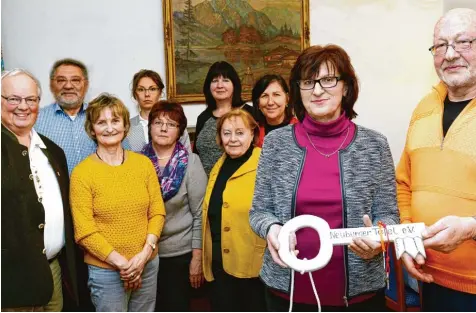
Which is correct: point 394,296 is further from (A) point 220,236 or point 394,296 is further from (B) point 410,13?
(B) point 410,13

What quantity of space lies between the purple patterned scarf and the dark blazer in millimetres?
704

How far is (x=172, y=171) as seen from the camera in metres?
Answer: 2.37

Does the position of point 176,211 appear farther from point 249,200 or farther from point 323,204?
point 323,204

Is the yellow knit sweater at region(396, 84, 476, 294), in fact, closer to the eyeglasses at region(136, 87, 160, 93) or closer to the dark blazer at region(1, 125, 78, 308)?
the dark blazer at region(1, 125, 78, 308)

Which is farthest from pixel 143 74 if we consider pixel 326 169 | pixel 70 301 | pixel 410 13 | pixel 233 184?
pixel 410 13

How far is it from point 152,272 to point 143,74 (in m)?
1.33

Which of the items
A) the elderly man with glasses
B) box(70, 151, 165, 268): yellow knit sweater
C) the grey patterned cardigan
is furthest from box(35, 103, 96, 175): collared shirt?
the grey patterned cardigan

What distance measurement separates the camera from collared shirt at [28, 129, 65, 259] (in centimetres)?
177

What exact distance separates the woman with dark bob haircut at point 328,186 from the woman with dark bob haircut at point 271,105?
Result: 1.25 m

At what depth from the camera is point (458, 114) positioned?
1.52m

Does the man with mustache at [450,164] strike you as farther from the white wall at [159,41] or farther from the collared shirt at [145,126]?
the white wall at [159,41]

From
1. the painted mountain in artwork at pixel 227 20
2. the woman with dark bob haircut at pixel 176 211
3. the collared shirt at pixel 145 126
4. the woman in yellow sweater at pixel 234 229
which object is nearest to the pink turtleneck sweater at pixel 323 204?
the woman in yellow sweater at pixel 234 229

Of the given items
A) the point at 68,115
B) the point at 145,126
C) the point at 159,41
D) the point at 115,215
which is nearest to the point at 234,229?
the point at 115,215

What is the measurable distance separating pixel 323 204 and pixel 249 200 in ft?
2.46
